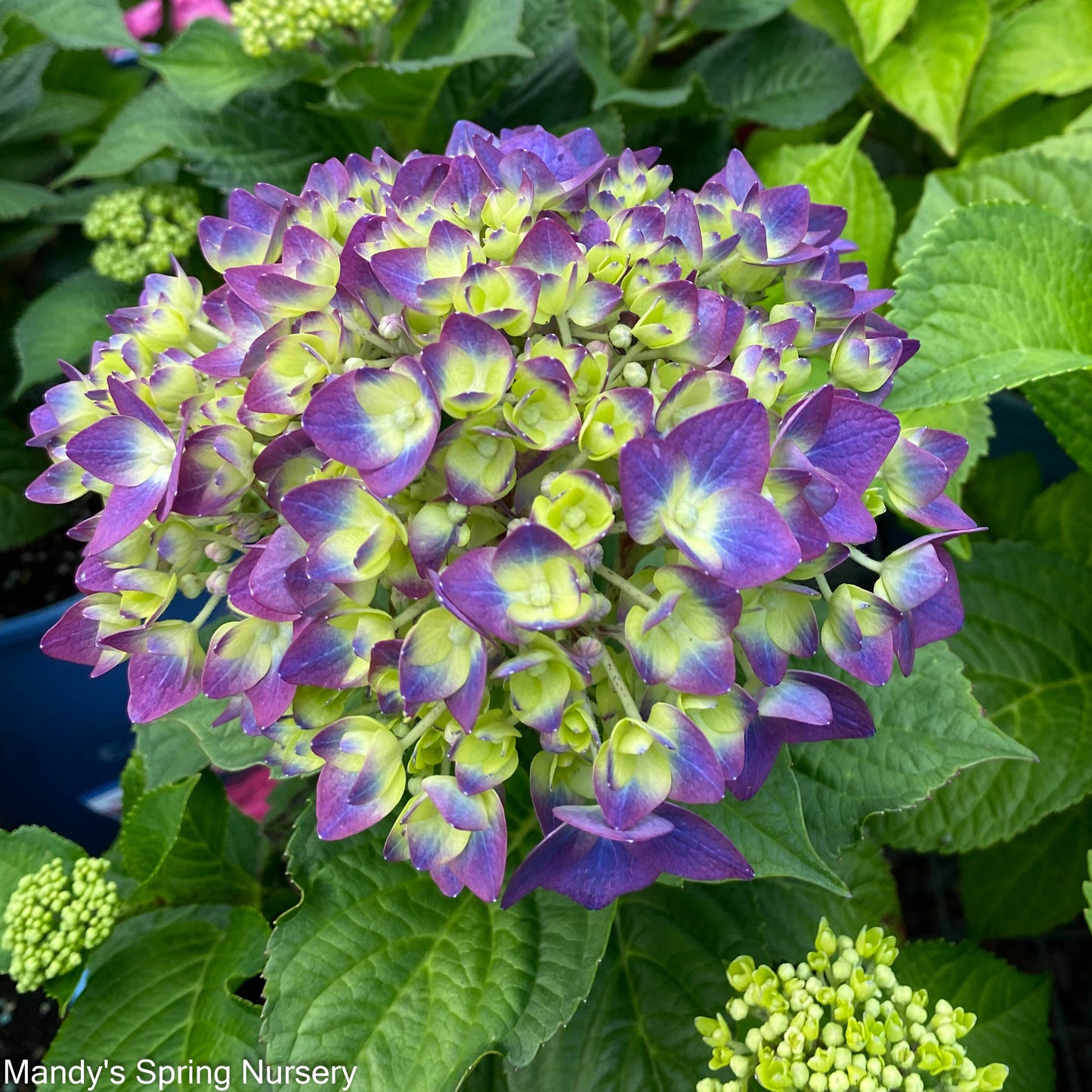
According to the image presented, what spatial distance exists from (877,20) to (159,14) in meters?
1.14

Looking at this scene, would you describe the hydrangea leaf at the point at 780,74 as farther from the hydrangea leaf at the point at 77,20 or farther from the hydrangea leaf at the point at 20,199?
the hydrangea leaf at the point at 20,199

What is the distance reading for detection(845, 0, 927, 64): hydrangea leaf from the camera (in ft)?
3.22

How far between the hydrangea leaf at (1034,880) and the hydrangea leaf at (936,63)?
726mm

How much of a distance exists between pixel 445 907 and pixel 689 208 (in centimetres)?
47

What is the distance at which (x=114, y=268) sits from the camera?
1.07 metres

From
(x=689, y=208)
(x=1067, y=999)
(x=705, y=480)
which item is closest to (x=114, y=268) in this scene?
(x=689, y=208)

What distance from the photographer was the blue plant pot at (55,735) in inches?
42.7

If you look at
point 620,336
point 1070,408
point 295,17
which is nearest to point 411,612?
point 620,336

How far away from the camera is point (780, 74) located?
45.3 inches

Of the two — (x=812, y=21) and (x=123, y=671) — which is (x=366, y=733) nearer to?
(x=123, y=671)

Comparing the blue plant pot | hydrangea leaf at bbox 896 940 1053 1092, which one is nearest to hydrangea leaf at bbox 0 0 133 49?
the blue plant pot

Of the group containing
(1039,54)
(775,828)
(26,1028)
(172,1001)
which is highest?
(1039,54)

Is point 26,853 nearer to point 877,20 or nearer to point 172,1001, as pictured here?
point 172,1001

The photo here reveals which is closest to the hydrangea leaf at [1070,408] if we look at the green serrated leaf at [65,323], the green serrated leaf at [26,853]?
the green serrated leaf at [26,853]
